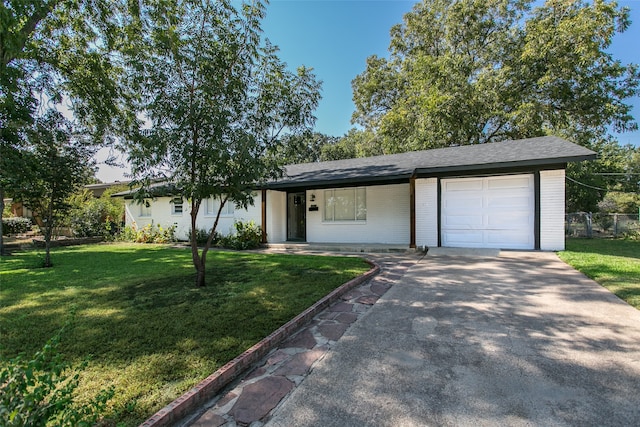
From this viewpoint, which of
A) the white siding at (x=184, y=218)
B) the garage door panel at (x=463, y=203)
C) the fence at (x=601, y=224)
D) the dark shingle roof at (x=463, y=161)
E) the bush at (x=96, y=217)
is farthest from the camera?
the bush at (x=96, y=217)

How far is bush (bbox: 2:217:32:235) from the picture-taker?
1753 centimetres

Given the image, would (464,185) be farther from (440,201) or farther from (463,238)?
(463,238)

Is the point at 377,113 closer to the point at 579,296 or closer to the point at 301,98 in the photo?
the point at 301,98

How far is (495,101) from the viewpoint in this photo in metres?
17.4

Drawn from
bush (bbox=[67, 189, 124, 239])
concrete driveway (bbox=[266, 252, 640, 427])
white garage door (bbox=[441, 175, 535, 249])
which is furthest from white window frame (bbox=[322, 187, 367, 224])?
bush (bbox=[67, 189, 124, 239])

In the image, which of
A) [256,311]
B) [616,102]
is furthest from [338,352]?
[616,102]

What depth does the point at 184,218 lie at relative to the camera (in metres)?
14.9

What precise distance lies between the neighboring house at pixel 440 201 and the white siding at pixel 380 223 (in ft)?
0.12

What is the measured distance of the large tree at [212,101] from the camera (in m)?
4.62

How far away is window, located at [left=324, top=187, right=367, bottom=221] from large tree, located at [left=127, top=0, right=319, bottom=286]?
6764 mm

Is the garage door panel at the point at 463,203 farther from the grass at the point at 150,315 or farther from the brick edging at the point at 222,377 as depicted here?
the brick edging at the point at 222,377

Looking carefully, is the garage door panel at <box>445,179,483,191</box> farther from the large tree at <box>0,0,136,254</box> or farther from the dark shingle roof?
the large tree at <box>0,0,136,254</box>

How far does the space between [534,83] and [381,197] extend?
12.6 m

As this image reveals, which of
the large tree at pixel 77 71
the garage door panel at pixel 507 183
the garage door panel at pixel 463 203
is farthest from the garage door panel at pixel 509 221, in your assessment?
the large tree at pixel 77 71
